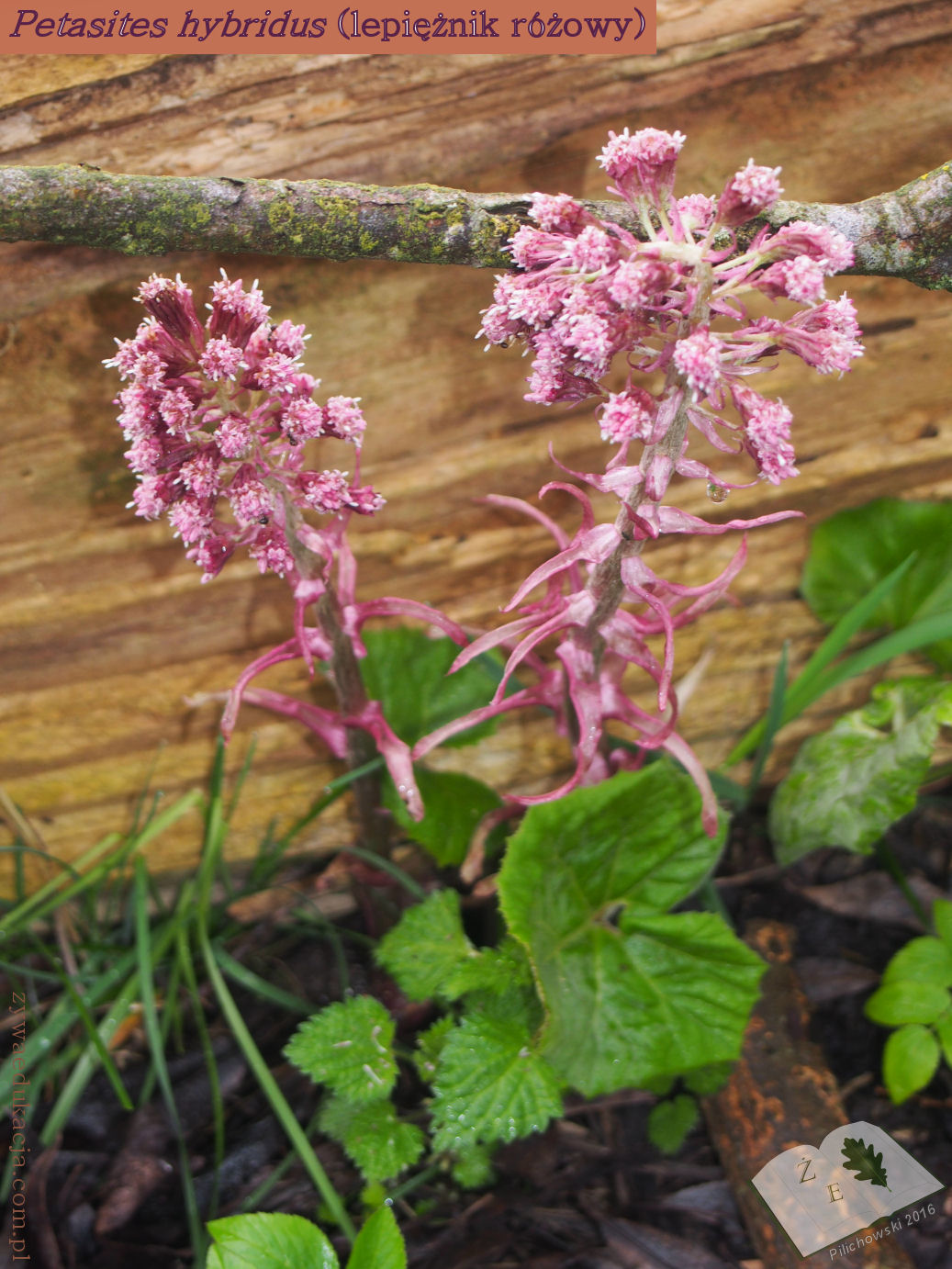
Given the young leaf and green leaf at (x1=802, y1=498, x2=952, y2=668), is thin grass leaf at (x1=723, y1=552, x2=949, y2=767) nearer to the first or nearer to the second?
green leaf at (x1=802, y1=498, x2=952, y2=668)

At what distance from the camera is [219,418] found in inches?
41.2

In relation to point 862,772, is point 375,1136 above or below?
below

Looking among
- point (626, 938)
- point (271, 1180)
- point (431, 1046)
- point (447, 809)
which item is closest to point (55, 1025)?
point (271, 1180)

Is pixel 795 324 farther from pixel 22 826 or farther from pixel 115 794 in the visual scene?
pixel 22 826

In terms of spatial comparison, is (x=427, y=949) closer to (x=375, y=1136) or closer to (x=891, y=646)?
(x=375, y=1136)

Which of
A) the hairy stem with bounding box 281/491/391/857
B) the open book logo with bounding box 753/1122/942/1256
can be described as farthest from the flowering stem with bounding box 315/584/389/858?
the open book logo with bounding box 753/1122/942/1256

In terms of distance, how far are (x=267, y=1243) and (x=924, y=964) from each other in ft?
3.77

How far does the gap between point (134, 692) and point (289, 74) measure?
3.55 ft

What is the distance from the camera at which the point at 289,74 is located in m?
1.25

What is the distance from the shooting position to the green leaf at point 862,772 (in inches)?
63.9

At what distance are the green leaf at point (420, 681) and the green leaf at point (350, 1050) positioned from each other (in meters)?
0.46

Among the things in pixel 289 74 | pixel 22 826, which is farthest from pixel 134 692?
pixel 289 74

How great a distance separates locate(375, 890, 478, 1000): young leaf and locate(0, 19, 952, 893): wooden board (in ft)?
1.48

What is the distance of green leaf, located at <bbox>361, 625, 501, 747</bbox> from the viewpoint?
1603 millimetres
